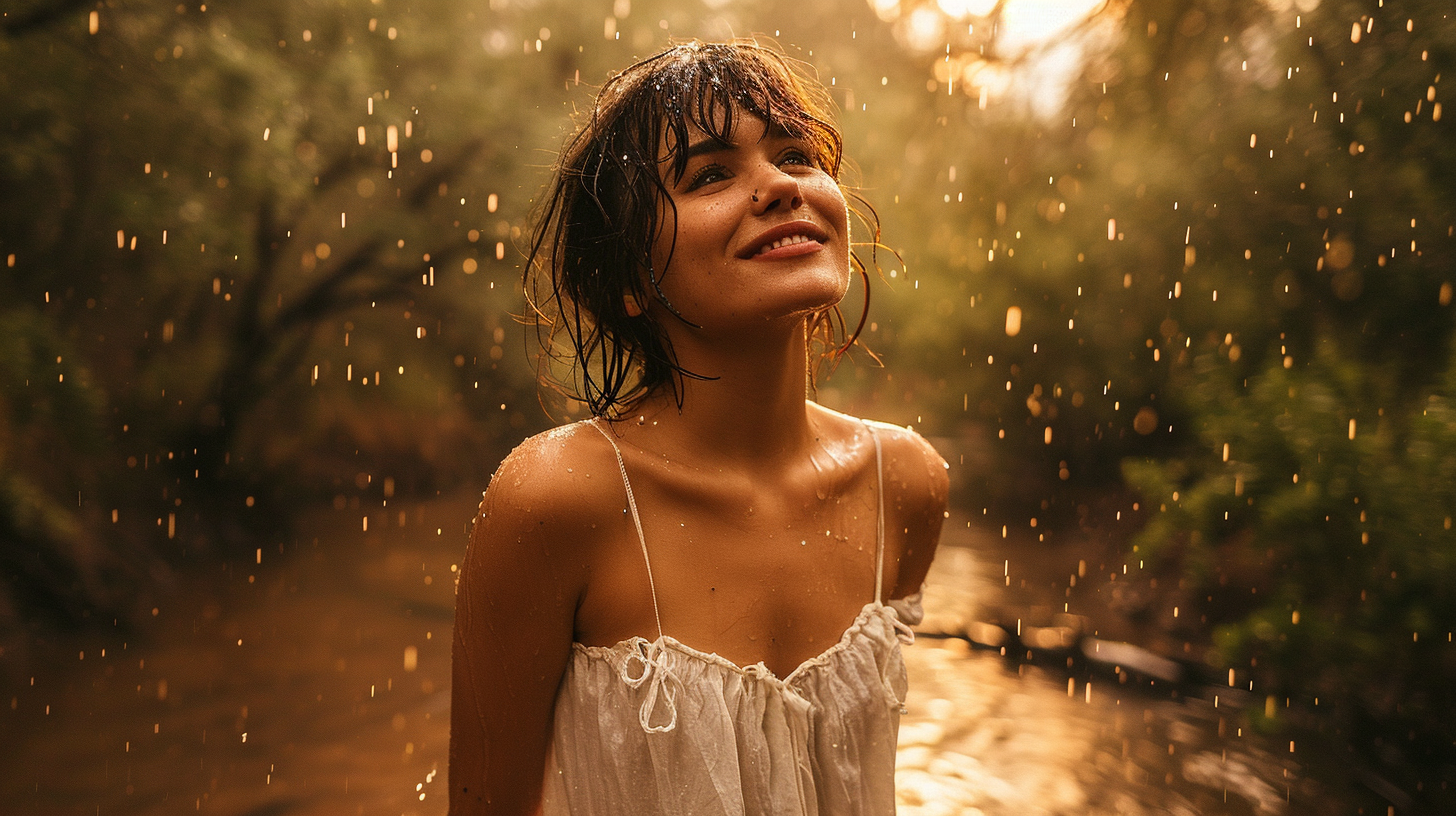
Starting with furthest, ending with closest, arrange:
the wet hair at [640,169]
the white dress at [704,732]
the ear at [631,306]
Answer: the ear at [631,306] < the wet hair at [640,169] < the white dress at [704,732]

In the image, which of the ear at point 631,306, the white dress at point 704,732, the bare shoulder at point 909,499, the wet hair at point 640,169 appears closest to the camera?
the white dress at point 704,732

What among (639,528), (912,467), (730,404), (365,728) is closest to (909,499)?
(912,467)

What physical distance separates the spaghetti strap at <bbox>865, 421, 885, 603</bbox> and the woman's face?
396 mm

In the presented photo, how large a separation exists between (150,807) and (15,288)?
3790 mm

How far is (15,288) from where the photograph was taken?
19.6ft

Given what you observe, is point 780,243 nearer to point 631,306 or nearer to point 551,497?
point 631,306

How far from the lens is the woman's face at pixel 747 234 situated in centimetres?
125

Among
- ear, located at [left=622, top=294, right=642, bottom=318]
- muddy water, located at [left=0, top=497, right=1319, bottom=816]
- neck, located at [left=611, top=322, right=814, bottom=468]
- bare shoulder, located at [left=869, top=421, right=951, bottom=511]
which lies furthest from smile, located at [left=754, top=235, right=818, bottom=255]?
muddy water, located at [left=0, top=497, right=1319, bottom=816]

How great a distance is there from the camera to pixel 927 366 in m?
11.5

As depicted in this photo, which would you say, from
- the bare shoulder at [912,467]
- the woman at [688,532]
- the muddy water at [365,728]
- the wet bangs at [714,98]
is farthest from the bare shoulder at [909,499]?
the muddy water at [365,728]

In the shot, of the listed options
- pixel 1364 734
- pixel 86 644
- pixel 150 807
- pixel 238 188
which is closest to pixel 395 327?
pixel 238 188

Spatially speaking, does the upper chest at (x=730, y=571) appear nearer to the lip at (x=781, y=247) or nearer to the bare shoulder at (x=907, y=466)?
the bare shoulder at (x=907, y=466)

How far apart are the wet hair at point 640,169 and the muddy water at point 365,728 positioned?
109 inches

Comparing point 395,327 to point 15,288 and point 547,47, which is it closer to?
point 547,47
